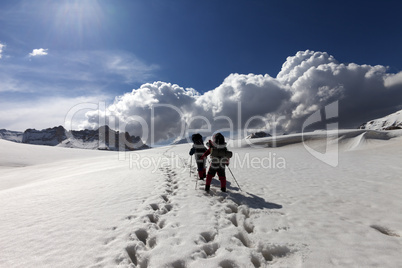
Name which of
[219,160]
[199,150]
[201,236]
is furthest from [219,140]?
[201,236]

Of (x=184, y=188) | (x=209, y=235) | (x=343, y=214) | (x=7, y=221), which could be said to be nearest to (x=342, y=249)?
(x=343, y=214)

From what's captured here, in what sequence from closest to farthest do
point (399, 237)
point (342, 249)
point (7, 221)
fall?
point (342, 249)
point (399, 237)
point (7, 221)

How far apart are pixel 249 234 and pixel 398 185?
390 inches

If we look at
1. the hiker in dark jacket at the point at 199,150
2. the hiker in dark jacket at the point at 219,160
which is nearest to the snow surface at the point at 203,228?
the hiker in dark jacket at the point at 219,160

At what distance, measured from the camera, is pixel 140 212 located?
5.84m

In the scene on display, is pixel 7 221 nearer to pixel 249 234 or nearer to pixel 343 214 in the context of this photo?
pixel 249 234

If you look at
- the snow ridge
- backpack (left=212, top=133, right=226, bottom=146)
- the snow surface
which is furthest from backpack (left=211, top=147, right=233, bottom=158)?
the snow ridge

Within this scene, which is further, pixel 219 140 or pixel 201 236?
pixel 219 140

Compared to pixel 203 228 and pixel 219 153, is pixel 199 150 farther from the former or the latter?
pixel 203 228

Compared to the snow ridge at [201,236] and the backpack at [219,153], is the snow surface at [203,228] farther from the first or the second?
the backpack at [219,153]

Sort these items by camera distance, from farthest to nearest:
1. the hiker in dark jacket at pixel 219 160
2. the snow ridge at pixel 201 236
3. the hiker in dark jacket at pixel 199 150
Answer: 1. the hiker in dark jacket at pixel 199 150
2. the hiker in dark jacket at pixel 219 160
3. the snow ridge at pixel 201 236

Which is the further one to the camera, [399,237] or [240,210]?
[240,210]

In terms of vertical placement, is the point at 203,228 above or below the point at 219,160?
below

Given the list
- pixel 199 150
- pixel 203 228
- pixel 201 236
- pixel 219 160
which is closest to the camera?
pixel 201 236
